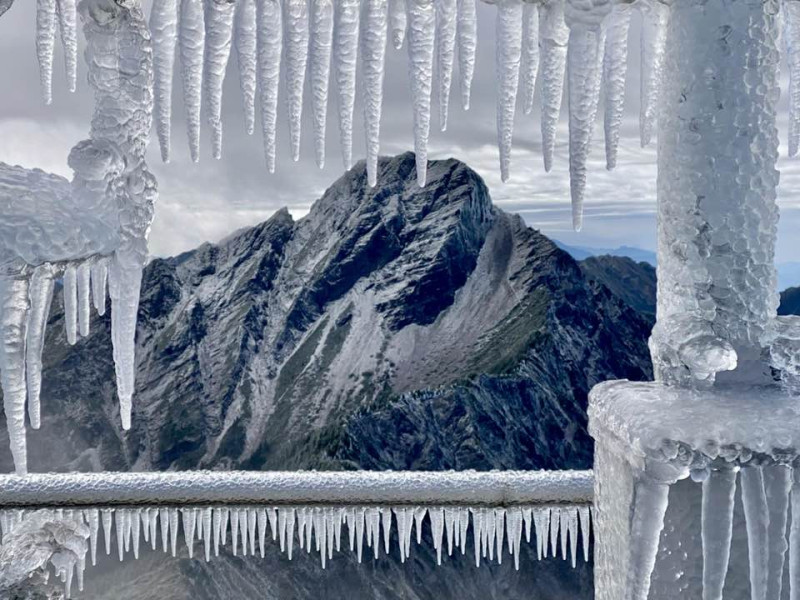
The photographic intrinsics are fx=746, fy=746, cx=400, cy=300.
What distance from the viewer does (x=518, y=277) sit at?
34781 millimetres

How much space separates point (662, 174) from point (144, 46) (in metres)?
0.66

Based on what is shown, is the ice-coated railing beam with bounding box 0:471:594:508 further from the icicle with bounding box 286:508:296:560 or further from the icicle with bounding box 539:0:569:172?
the icicle with bounding box 539:0:569:172

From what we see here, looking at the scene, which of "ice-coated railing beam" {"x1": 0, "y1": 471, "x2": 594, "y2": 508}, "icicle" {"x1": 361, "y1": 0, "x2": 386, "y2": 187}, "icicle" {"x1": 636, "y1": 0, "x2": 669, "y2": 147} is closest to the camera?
"icicle" {"x1": 636, "y1": 0, "x2": 669, "y2": 147}

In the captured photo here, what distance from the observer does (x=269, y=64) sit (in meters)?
0.90

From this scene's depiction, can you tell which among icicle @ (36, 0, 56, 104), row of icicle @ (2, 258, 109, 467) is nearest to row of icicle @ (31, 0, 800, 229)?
row of icicle @ (2, 258, 109, 467)

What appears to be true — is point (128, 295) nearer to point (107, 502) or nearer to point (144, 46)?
point (144, 46)

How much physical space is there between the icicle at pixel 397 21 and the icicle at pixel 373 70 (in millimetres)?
12

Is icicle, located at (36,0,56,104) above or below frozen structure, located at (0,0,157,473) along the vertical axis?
above

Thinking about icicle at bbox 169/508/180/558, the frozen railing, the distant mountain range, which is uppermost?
the frozen railing

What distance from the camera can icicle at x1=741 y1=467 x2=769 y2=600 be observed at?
0.57 meters

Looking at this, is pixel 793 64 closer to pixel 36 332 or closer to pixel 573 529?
pixel 573 529

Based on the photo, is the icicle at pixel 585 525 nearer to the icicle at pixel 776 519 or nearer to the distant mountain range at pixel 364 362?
the icicle at pixel 776 519

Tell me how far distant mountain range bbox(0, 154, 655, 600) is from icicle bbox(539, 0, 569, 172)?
82.9 feet

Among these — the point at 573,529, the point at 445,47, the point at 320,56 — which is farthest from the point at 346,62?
the point at 573,529
